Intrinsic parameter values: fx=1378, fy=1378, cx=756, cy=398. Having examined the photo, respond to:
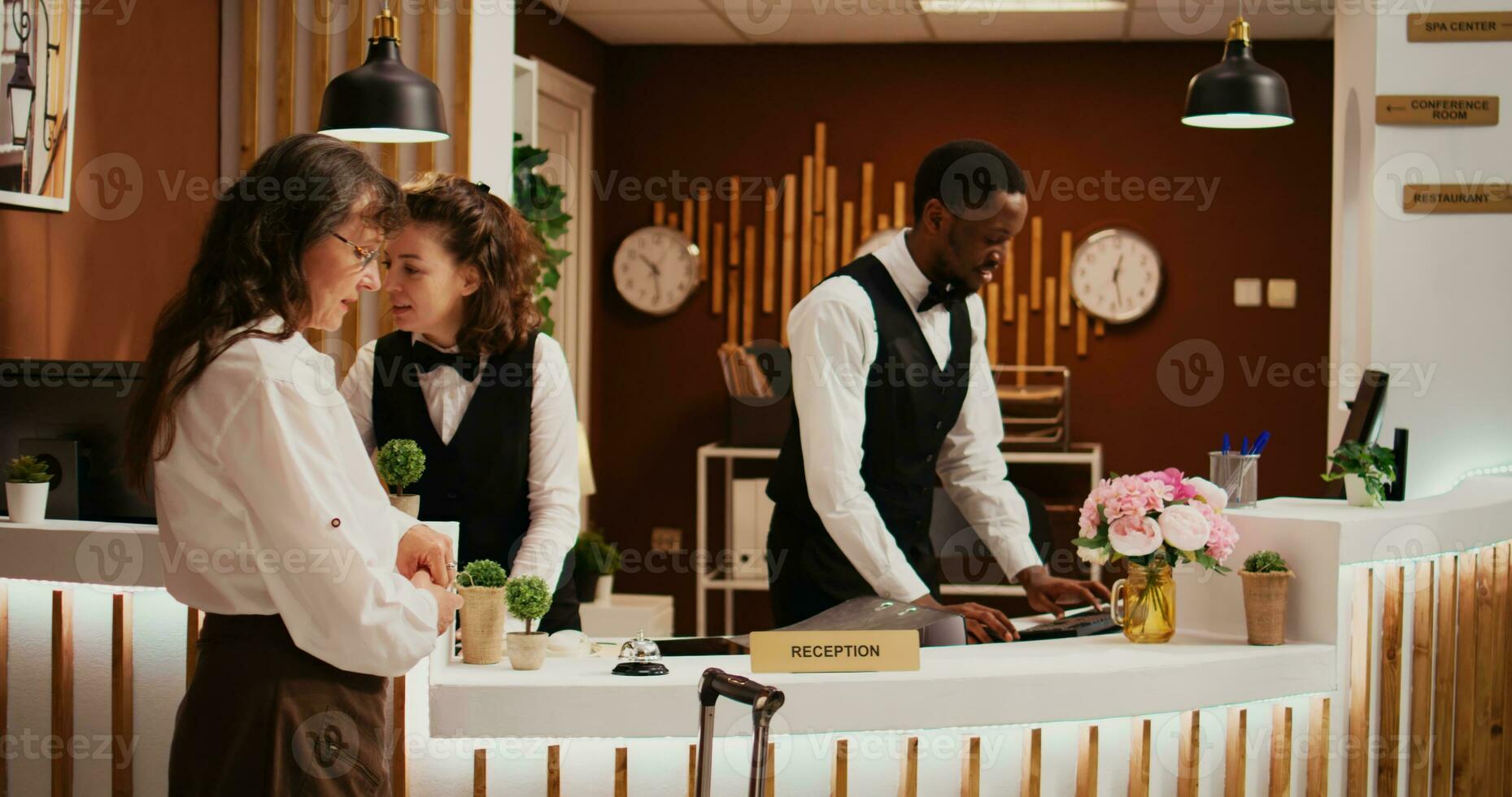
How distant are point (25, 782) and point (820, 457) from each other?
1.47 m

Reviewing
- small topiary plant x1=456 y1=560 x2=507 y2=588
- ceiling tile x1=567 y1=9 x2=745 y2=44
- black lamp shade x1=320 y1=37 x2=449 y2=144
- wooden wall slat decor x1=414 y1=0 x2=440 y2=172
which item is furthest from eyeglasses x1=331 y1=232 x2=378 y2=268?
A: ceiling tile x1=567 y1=9 x2=745 y2=44

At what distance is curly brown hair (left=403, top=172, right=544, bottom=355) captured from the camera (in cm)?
228

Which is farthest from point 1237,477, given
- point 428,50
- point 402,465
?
point 428,50

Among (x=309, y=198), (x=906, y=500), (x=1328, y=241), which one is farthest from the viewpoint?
(x=1328, y=241)

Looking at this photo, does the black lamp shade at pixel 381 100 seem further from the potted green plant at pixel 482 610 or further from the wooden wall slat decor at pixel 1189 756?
the wooden wall slat decor at pixel 1189 756

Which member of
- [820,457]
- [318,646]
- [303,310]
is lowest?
[318,646]

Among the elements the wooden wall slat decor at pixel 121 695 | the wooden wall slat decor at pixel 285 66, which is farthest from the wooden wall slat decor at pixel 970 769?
the wooden wall slat decor at pixel 285 66

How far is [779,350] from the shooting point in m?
6.04

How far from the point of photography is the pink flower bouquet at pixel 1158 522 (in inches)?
84.7

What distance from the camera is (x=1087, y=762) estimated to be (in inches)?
80.0

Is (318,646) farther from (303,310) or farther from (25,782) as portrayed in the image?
(25,782)

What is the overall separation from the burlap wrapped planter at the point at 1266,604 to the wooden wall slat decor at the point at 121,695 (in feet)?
5.84

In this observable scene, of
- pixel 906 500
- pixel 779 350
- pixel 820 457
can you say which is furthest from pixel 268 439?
pixel 779 350

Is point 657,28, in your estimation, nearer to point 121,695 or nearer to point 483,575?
point 121,695
